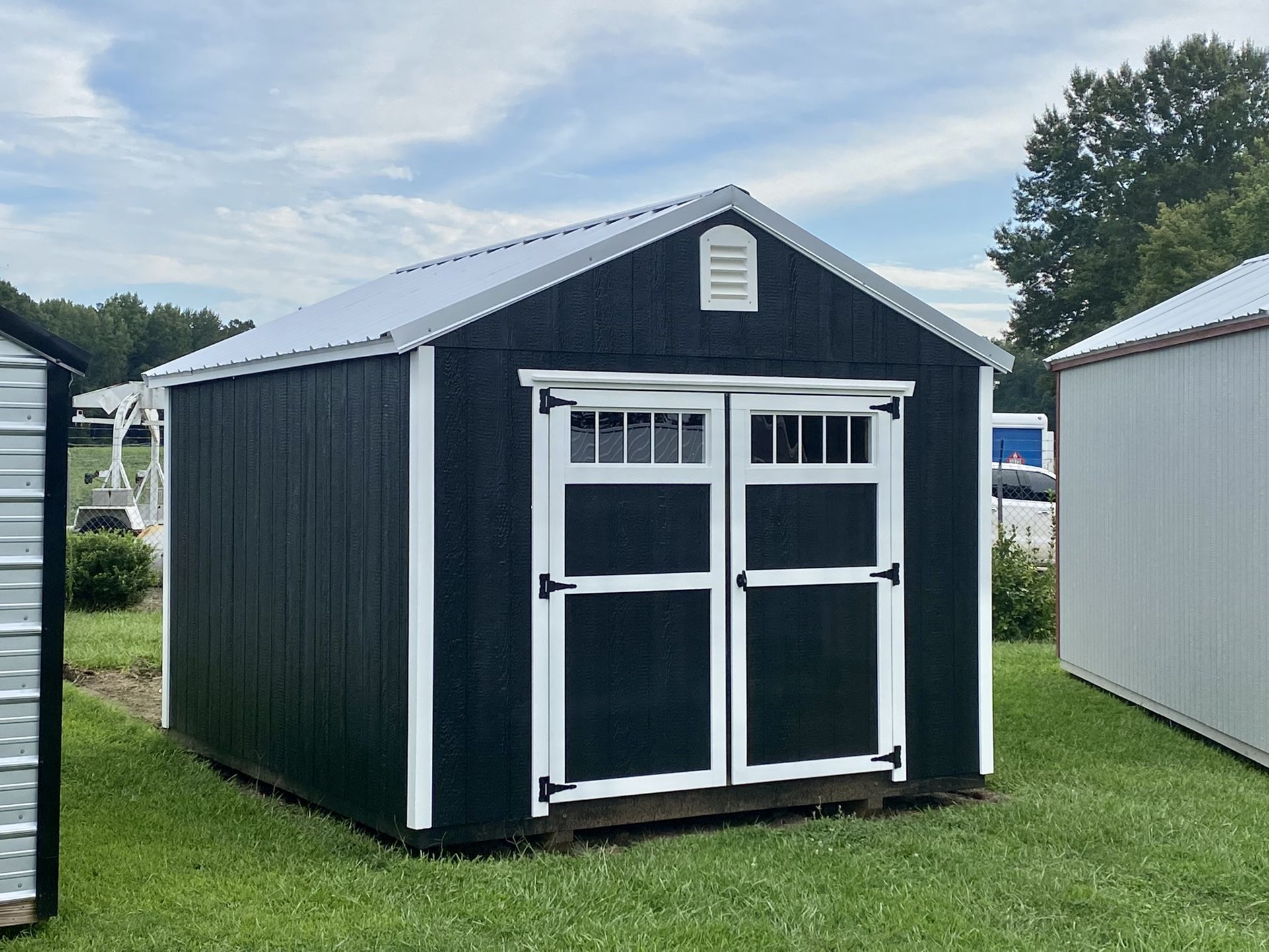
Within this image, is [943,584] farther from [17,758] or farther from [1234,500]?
[17,758]

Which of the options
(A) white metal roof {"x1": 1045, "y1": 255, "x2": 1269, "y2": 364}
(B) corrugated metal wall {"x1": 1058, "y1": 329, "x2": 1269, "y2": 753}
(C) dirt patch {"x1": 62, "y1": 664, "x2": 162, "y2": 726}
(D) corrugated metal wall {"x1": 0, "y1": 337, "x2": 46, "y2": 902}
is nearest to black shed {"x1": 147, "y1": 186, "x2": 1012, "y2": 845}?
(D) corrugated metal wall {"x1": 0, "y1": 337, "x2": 46, "y2": 902}

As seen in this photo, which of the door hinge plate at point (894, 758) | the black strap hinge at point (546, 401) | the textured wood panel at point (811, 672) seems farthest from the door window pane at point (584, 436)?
the door hinge plate at point (894, 758)

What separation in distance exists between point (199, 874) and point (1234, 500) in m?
5.79

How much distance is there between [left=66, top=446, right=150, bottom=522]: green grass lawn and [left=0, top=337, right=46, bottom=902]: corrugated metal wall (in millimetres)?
24077

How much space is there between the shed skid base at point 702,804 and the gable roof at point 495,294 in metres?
2.01

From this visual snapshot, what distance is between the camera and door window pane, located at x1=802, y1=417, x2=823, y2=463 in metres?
6.35

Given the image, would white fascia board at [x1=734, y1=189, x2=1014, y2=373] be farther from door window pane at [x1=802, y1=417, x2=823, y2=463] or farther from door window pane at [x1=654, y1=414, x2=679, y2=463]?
door window pane at [x1=654, y1=414, x2=679, y2=463]

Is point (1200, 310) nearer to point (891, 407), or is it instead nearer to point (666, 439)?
point (891, 407)

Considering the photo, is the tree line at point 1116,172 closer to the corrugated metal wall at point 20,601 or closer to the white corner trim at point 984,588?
the white corner trim at point 984,588

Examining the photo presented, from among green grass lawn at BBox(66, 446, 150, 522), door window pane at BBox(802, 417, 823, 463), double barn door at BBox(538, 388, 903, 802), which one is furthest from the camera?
green grass lawn at BBox(66, 446, 150, 522)

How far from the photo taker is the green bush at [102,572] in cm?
1338

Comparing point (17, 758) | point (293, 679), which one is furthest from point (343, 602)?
point (17, 758)

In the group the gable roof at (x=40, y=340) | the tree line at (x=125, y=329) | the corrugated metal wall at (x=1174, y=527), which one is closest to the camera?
the gable roof at (x=40, y=340)

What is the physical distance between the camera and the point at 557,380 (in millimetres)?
5750
